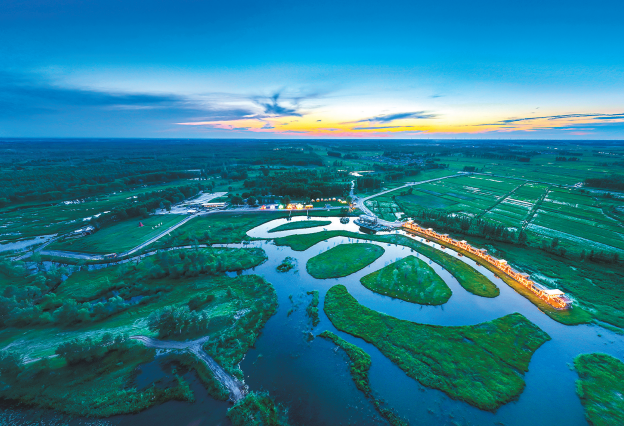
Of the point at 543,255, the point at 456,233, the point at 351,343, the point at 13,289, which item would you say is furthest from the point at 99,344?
the point at 543,255

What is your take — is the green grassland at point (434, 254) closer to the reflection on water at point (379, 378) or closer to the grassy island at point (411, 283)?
the reflection on water at point (379, 378)

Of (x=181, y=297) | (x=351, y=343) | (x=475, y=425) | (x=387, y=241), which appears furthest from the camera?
(x=387, y=241)

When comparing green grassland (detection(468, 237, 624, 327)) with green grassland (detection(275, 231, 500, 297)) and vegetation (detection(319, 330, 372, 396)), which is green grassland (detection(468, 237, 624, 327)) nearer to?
green grassland (detection(275, 231, 500, 297))

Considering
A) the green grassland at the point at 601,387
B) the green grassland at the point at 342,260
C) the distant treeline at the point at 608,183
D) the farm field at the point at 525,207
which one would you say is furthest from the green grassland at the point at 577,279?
the distant treeline at the point at 608,183

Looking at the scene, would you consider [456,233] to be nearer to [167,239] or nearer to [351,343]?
[351,343]

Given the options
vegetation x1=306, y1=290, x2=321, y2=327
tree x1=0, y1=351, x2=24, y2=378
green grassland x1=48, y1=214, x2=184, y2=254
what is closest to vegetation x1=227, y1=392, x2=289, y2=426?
vegetation x1=306, y1=290, x2=321, y2=327

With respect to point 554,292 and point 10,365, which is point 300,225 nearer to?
point 554,292

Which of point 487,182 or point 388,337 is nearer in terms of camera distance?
point 388,337
